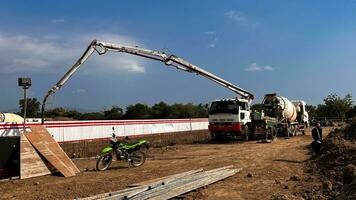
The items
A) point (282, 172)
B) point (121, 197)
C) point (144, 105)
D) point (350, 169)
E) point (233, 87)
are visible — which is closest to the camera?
point (121, 197)

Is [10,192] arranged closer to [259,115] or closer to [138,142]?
[138,142]

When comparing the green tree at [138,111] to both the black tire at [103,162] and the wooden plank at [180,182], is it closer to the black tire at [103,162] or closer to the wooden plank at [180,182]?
the black tire at [103,162]

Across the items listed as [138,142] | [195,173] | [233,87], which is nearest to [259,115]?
[233,87]

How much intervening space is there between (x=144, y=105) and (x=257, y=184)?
2713 inches

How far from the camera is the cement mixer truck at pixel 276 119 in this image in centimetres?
3216

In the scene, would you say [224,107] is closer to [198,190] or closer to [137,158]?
[137,158]

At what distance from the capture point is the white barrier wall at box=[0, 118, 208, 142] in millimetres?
28248

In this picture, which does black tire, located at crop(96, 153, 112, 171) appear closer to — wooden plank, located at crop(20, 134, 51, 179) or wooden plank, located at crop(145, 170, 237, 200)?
wooden plank, located at crop(20, 134, 51, 179)

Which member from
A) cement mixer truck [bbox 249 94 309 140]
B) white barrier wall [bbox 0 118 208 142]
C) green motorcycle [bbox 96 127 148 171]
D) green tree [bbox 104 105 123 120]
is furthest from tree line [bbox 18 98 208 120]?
green motorcycle [bbox 96 127 148 171]

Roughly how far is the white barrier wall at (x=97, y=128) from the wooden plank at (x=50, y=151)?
34.9ft

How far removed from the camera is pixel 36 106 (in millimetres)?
69188

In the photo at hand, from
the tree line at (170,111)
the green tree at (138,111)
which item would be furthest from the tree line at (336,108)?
the green tree at (138,111)

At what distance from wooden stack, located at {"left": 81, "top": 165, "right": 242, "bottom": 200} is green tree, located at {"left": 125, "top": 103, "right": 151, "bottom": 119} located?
64.8 metres

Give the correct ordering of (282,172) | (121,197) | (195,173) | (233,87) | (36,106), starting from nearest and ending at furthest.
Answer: (121,197), (195,173), (282,172), (233,87), (36,106)
